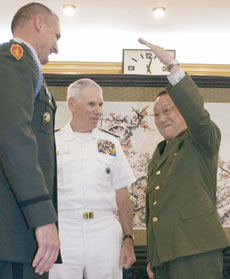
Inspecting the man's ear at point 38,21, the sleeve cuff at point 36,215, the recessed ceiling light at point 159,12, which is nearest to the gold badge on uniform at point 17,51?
the man's ear at point 38,21

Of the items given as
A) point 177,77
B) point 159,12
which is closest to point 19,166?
point 177,77

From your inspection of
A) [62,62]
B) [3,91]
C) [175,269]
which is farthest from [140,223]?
[62,62]

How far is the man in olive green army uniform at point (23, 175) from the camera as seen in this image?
3.62ft

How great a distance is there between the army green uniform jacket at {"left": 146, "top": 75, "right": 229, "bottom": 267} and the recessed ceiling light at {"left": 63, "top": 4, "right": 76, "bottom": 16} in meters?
3.55

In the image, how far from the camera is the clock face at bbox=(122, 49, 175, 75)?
19.1 ft

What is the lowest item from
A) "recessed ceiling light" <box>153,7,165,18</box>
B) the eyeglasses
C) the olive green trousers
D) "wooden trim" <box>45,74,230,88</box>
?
the olive green trousers

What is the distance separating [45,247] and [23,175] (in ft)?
0.65

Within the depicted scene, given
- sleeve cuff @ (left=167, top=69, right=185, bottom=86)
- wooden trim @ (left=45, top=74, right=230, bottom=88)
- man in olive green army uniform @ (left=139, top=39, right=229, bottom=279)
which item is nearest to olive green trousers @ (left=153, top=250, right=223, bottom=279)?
man in olive green army uniform @ (left=139, top=39, right=229, bottom=279)

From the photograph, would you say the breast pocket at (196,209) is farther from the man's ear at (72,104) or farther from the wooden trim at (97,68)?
the wooden trim at (97,68)

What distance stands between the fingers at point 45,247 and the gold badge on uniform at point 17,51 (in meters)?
0.49

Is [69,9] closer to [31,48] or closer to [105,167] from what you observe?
[105,167]

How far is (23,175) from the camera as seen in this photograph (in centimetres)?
110

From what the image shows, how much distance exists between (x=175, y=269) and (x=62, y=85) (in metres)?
1.49

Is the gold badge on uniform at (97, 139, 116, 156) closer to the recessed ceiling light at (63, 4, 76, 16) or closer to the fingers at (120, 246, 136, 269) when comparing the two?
the fingers at (120, 246, 136, 269)
